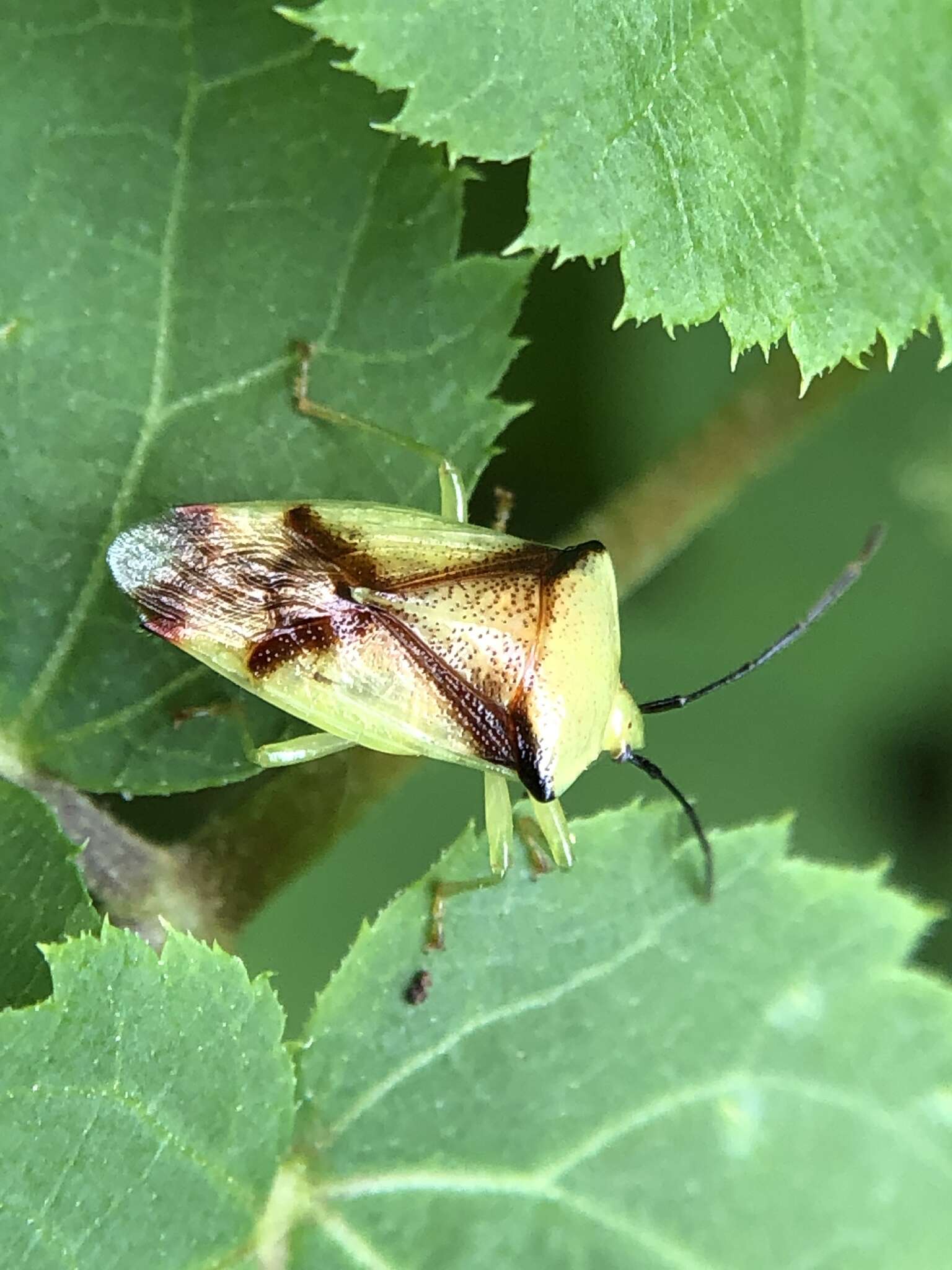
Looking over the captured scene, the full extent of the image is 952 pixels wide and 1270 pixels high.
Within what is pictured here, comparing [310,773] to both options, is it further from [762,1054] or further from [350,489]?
[762,1054]

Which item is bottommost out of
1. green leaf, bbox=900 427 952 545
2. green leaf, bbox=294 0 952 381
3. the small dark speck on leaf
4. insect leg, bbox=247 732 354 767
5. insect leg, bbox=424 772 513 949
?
the small dark speck on leaf

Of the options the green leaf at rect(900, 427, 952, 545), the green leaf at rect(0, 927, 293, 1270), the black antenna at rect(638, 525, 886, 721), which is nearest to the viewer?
the green leaf at rect(0, 927, 293, 1270)

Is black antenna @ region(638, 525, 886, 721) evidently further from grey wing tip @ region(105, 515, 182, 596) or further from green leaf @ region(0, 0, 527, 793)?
grey wing tip @ region(105, 515, 182, 596)

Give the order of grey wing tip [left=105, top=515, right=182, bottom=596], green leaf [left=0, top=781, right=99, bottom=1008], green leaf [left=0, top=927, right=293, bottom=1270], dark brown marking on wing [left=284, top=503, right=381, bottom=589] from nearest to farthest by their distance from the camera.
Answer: green leaf [left=0, top=927, right=293, bottom=1270], green leaf [left=0, top=781, right=99, bottom=1008], grey wing tip [left=105, top=515, right=182, bottom=596], dark brown marking on wing [left=284, top=503, right=381, bottom=589]

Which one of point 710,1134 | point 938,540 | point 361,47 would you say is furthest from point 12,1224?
point 938,540

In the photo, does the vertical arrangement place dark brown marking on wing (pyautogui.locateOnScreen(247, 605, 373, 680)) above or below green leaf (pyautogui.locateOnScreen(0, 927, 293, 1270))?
above

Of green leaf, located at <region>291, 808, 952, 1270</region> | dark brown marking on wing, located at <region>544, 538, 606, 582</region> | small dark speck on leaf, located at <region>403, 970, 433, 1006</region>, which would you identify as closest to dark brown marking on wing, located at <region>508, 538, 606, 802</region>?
dark brown marking on wing, located at <region>544, 538, 606, 582</region>

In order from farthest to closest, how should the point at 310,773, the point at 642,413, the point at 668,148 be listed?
the point at 642,413, the point at 310,773, the point at 668,148
